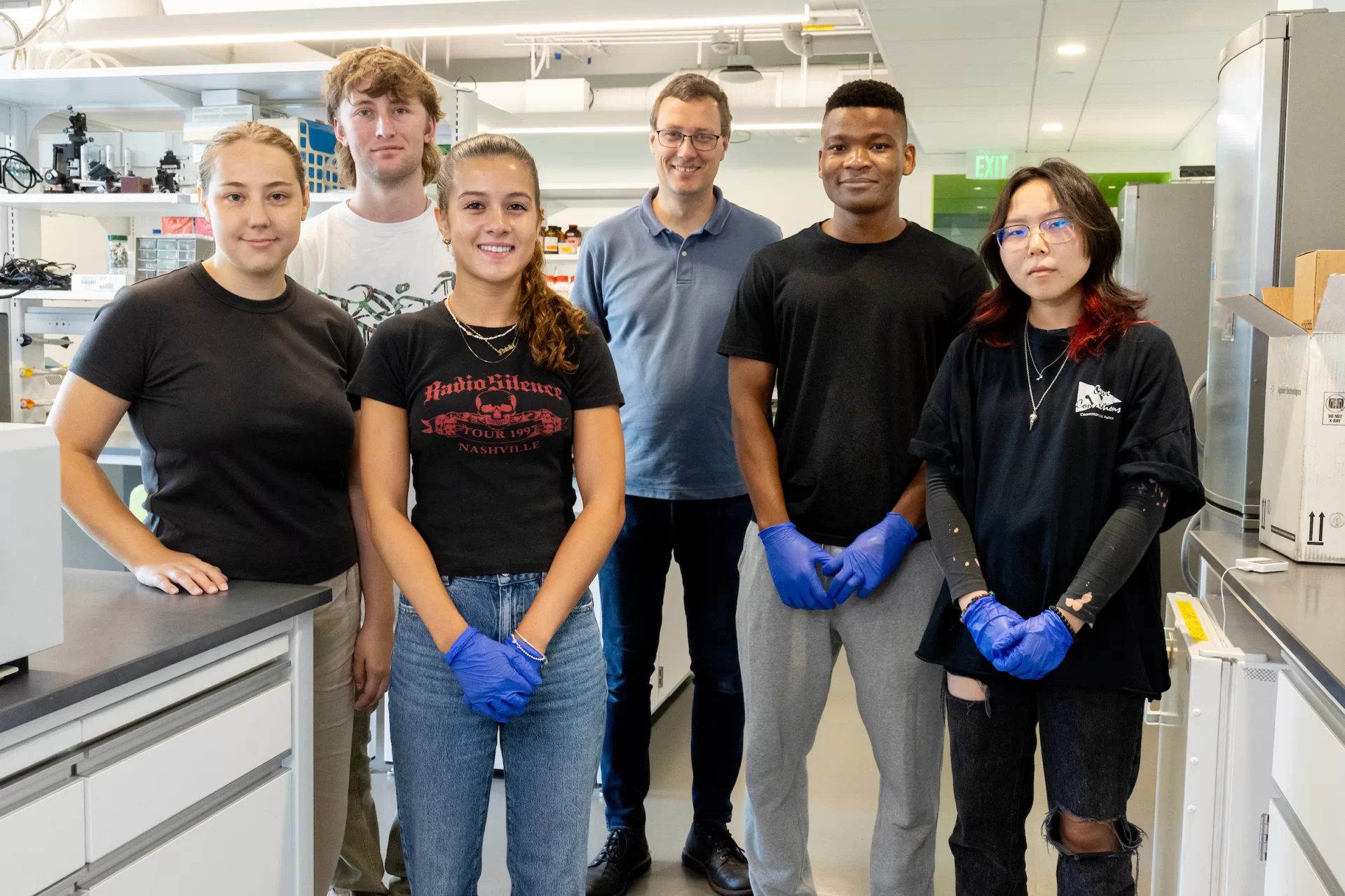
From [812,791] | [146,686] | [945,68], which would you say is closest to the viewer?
[146,686]

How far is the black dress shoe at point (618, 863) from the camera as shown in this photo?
231cm

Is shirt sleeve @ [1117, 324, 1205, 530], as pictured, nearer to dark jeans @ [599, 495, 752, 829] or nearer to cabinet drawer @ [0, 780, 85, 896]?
dark jeans @ [599, 495, 752, 829]

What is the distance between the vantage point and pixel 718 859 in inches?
93.0

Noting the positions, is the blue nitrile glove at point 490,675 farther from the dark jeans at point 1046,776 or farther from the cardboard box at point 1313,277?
the cardboard box at point 1313,277

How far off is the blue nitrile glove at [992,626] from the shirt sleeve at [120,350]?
1244mm

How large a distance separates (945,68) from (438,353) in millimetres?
5325

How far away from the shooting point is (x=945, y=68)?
6129mm

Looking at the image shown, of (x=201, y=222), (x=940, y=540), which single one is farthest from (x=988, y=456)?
(x=201, y=222)

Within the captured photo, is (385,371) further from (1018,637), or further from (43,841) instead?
(1018,637)

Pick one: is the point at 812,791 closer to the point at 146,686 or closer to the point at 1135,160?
the point at 146,686

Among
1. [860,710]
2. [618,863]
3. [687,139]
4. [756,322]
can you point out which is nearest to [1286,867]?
[860,710]

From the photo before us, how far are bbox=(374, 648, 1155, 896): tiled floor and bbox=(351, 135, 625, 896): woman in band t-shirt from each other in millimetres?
887

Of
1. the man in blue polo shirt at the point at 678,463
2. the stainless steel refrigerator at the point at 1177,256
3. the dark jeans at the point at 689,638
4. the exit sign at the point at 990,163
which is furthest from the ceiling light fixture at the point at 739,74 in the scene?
the dark jeans at the point at 689,638

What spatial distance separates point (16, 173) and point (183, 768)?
3769mm
